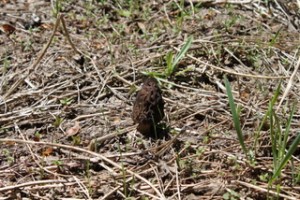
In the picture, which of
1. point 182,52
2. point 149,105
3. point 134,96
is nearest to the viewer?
point 149,105

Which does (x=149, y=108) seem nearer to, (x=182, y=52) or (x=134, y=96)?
(x=134, y=96)

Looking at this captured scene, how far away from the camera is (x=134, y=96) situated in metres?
3.20

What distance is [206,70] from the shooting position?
11.2ft

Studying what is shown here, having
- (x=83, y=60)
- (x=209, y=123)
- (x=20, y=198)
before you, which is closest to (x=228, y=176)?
(x=209, y=123)

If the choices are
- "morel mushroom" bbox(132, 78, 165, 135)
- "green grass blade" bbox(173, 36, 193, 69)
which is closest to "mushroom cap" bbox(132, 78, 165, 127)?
"morel mushroom" bbox(132, 78, 165, 135)

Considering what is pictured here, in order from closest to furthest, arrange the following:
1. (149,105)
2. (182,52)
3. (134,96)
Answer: (149,105), (134,96), (182,52)

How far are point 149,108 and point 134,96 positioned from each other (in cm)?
38

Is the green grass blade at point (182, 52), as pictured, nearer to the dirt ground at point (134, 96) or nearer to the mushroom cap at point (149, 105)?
the dirt ground at point (134, 96)

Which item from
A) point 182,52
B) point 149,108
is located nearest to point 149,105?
point 149,108

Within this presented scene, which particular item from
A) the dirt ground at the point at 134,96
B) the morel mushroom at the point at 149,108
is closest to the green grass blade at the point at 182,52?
the dirt ground at the point at 134,96

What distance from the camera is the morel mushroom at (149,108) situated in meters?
2.83

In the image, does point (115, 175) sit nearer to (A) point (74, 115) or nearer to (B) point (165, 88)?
(A) point (74, 115)

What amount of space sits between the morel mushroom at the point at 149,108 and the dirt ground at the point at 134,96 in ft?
0.22

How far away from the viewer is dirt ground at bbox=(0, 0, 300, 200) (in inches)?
104
